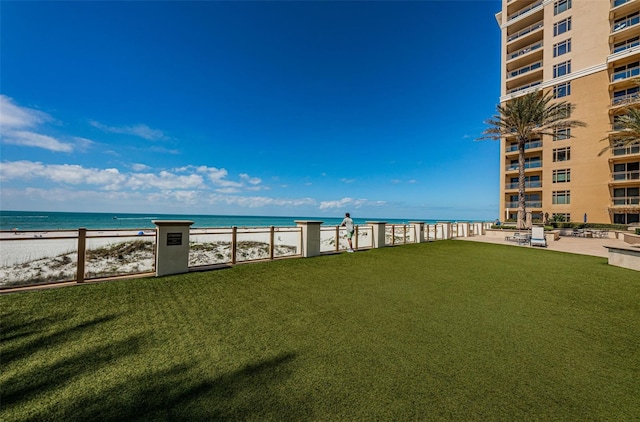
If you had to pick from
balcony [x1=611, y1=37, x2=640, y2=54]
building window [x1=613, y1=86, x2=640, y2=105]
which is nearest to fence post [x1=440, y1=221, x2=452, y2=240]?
building window [x1=613, y1=86, x2=640, y2=105]

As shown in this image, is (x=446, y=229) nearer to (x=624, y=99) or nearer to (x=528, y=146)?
(x=528, y=146)

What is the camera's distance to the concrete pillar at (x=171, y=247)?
6.70 meters

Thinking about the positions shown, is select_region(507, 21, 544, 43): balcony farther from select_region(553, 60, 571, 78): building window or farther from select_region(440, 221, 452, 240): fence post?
select_region(440, 221, 452, 240): fence post

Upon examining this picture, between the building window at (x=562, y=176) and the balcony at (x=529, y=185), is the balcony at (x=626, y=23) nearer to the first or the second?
the building window at (x=562, y=176)

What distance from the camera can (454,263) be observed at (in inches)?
360

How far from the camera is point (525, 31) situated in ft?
113

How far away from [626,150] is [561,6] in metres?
18.1

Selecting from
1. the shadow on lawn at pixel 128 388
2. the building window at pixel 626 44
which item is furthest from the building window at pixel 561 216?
the shadow on lawn at pixel 128 388

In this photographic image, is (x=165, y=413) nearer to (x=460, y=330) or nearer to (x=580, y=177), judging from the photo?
(x=460, y=330)

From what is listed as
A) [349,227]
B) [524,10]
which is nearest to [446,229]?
[349,227]

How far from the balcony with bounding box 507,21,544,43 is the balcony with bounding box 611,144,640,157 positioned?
1742cm

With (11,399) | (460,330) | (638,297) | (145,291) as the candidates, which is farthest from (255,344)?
(638,297)

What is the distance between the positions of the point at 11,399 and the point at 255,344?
7.24ft

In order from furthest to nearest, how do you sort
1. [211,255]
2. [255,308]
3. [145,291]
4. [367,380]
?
[211,255] → [145,291] → [255,308] → [367,380]
